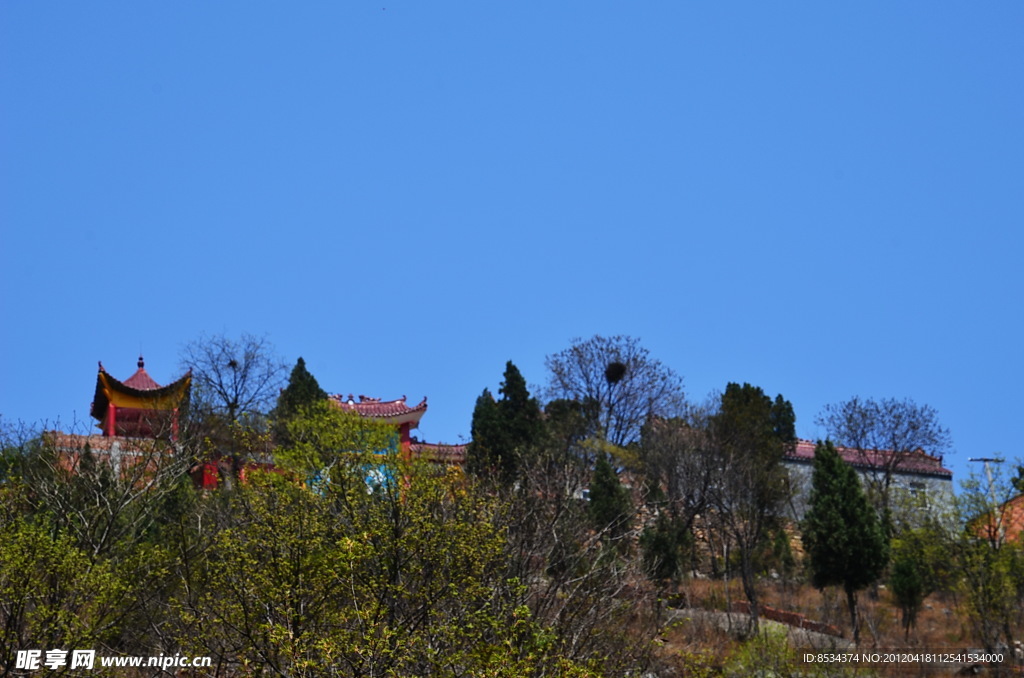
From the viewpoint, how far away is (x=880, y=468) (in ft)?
135

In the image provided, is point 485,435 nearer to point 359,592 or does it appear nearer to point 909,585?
point 909,585

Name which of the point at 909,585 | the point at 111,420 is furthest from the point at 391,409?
the point at 909,585

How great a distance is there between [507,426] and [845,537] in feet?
33.5

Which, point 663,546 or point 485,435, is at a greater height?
point 485,435

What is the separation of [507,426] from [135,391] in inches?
454

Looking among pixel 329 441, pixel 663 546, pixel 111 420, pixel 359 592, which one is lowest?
pixel 359 592

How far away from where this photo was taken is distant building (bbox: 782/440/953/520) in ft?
134

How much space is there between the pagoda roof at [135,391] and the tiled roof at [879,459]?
2151 centimetres

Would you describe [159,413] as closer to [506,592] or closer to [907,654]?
[506,592]

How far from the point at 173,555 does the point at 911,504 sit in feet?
64.7

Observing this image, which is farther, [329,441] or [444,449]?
[444,449]

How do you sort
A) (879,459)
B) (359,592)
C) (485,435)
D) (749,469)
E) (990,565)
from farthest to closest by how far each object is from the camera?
(879,459), (485,435), (749,469), (990,565), (359,592)

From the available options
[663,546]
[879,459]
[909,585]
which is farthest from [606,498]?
[879,459]

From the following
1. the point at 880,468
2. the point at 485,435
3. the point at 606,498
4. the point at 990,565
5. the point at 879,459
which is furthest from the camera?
the point at 879,459
